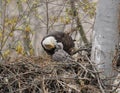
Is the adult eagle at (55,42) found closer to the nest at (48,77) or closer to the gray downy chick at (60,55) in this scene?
the gray downy chick at (60,55)

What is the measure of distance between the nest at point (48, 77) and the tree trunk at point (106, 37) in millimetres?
142

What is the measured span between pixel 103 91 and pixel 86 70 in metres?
0.38

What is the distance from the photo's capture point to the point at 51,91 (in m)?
5.35

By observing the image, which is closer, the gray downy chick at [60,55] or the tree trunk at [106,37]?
→ the tree trunk at [106,37]

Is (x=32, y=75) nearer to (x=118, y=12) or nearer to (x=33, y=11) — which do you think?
(x=118, y=12)

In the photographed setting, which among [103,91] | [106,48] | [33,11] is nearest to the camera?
[103,91]

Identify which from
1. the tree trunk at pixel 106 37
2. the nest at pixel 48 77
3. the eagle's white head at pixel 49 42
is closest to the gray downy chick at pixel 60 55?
the eagle's white head at pixel 49 42

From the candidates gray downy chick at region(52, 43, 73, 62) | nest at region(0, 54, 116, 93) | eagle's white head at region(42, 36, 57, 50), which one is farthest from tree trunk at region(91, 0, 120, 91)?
eagle's white head at region(42, 36, 57, 50)

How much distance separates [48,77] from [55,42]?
74.0 inches

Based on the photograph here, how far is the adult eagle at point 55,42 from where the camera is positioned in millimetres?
7203

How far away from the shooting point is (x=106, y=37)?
5.54m

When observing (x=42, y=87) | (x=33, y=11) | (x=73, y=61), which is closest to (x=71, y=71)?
(x=73, y=61)

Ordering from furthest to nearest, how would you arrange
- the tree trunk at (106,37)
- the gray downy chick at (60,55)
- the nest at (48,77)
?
the gray downy chick at (60,55), the tree trunk at (106,37), the nest at (48,77)

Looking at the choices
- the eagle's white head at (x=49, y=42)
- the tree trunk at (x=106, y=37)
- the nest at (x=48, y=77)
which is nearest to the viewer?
the nest at (x=48, y=77)
